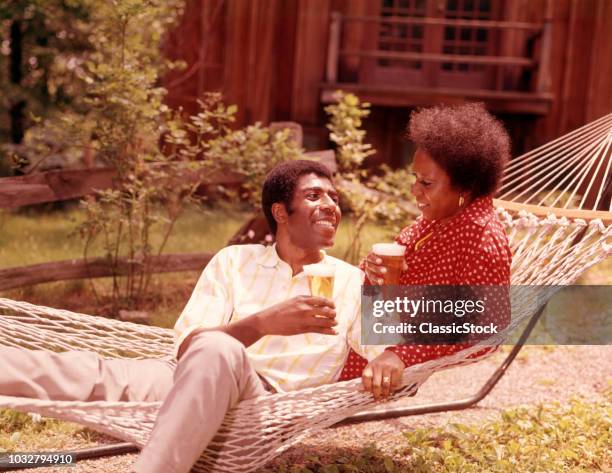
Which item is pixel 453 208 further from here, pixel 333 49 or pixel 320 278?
pixel 333 49

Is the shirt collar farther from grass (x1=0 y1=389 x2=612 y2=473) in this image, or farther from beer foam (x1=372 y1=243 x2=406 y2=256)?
grass (x1=0 y1=389 x2=612 y2=473)

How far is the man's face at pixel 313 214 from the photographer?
8.75 feet

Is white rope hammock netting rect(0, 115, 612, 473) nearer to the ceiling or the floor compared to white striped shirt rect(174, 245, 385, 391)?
nearer to the floor

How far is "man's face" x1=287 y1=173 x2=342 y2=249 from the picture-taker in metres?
2.67

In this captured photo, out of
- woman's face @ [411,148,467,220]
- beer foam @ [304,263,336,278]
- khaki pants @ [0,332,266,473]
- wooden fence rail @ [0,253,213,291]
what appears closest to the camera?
khaki pants @ [0,332,266,473]

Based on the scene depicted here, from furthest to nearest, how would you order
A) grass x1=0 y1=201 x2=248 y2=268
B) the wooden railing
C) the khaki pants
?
1. the wooden railing
2. grass x1=0 y1=201 x2=248 y2=268
3. the khaki pants

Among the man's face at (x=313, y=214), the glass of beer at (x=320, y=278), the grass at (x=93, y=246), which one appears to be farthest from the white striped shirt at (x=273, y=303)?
the grass at (x=93, y=246)

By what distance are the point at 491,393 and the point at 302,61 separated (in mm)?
5293

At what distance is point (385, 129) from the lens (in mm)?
9016

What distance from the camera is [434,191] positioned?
8.93ft

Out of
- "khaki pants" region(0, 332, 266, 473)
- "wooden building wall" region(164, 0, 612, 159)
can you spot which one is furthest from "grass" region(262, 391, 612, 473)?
"wooden building wall" region(164, 0, 612, 159)

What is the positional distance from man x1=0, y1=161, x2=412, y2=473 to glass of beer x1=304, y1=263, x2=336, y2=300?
3 cm

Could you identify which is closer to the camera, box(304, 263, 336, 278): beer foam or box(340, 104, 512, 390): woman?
box(304, 263, 336, 278): beer foam

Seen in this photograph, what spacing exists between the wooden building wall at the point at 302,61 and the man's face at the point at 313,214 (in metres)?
5.85
